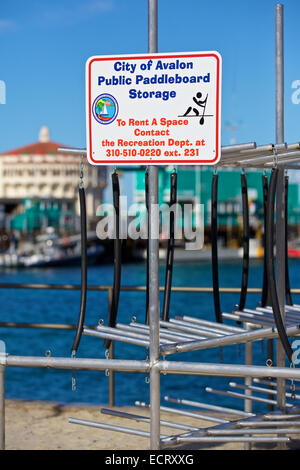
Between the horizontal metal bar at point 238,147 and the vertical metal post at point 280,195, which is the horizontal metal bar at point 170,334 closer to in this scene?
the vertical metal post at point 280,195

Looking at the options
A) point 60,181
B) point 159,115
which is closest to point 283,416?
point 159,115

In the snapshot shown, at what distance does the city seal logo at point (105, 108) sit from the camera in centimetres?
292

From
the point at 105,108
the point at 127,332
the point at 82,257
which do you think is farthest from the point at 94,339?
the point at 105,108

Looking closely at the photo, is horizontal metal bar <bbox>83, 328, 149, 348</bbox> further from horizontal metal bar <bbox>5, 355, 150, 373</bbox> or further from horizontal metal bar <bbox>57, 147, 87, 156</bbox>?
horizontal metal bar <bbox>57, 147, 87, 156</bbox>

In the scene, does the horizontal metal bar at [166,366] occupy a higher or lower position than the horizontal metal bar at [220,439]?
higher

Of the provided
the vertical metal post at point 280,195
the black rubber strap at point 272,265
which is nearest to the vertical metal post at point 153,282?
the black rubber strap at point 272,265

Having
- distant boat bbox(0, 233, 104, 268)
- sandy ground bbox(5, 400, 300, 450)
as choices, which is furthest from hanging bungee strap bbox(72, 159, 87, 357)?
distant boat bbox(0, 233, 104, 268)

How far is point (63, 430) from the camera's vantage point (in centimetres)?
470

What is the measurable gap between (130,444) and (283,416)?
118 cm

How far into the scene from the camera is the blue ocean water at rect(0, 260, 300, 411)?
17203mm

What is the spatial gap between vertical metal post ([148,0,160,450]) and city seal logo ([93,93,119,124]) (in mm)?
226

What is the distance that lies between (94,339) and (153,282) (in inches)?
969

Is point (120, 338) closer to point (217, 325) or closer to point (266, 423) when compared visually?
point (217, 325)
